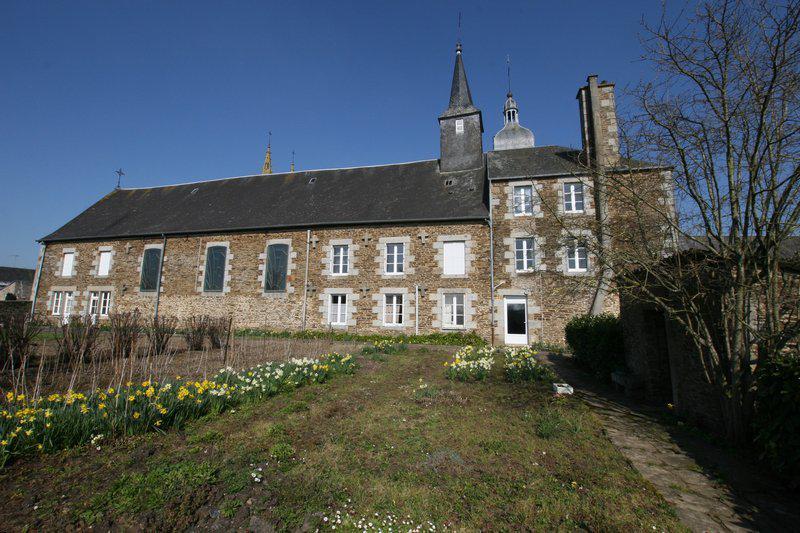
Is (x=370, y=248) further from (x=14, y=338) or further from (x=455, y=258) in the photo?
(x=14, y=338)

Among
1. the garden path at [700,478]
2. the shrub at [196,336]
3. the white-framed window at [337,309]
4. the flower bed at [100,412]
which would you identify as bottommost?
the garden path at [700,478]

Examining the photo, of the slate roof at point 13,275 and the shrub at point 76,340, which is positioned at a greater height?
the slate roof at point 13,275

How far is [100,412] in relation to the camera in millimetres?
4129

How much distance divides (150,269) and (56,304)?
6632 millimetres

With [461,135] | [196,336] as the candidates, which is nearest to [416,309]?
[196,336]

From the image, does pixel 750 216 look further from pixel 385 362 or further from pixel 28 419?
pixel 28 419

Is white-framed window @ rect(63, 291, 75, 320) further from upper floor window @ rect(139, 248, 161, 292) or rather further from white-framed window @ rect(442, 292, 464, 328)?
white-framed window @ rect(442, 292, 464, 328)

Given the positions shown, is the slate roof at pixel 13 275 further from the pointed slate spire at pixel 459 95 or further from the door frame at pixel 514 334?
the door frame at pixel 514 334

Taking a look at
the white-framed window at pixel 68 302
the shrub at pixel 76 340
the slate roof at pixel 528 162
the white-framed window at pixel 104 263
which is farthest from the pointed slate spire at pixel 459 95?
the white-framed window at pixel 68 302

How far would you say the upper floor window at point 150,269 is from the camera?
59.8 ft

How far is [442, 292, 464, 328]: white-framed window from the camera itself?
47.1 feet

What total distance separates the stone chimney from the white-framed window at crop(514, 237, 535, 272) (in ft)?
13.4

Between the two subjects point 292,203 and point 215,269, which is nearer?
point 215,269

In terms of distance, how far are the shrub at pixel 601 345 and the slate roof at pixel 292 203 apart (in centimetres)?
649
